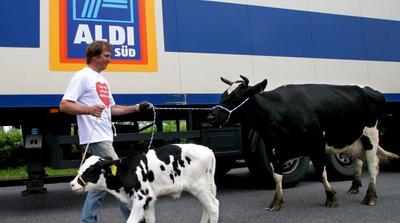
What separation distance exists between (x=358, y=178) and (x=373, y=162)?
1.73ft

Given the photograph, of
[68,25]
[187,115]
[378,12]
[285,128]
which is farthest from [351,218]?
[378,12]

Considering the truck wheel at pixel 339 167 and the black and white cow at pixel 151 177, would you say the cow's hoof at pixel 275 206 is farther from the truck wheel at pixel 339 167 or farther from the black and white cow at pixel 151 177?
the truck wheel at pixel 339 167

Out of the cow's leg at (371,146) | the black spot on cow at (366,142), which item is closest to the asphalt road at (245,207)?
the cow's leg at (371,146)

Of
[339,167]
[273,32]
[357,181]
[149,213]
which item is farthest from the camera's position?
[339,167]

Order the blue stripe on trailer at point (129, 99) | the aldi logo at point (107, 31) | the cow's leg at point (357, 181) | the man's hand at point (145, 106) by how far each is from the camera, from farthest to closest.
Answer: the cow's leg at point (357, 181)
the aldi logo at point (107, 31)
the blue stripe on trailer at point (129, 99)
the man's hand at point (145, 106)

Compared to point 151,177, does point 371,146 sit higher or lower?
higher

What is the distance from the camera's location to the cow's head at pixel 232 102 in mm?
5414

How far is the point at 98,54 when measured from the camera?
422cm

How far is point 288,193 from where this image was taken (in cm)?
695

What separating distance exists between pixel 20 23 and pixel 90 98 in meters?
1.89

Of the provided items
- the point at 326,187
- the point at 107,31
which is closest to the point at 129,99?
the point at 107,31

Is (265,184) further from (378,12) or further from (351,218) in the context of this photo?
(378,12)

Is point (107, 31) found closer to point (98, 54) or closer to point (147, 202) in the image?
point (98, 54)

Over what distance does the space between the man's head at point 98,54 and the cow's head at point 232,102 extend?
162 centimetres
